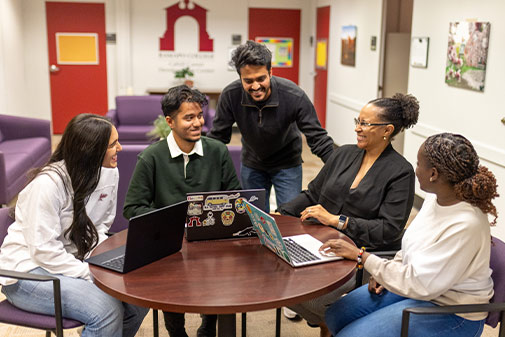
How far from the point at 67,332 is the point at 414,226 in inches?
82.3

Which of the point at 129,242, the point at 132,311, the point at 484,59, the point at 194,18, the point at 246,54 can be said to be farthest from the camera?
the point at 194,18

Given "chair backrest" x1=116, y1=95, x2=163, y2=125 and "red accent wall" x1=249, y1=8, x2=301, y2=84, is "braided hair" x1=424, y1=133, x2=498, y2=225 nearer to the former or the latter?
"chair backrest" x1=116, y1=95, x2=163, y2=125

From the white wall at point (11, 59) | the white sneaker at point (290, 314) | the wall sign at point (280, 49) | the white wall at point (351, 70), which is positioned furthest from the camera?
the wall sign at point (280, 49)

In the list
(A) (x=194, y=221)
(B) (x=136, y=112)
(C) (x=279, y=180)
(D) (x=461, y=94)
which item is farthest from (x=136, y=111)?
(A) (x=194, y=221)

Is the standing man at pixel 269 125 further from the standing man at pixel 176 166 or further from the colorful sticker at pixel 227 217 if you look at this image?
the colorful sticker at pixel 227 217

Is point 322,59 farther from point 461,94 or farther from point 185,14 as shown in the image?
point 461,94

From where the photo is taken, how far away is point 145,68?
9.67m

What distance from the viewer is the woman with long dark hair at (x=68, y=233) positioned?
7.10 feet

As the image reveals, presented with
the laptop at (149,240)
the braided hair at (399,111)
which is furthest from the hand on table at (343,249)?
the braided hair at (399,111)

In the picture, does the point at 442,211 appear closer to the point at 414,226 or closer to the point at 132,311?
the point at 414,226

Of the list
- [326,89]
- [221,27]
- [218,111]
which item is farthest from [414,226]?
[221,27]

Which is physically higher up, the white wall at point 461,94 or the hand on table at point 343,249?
the white wall at point 461,94

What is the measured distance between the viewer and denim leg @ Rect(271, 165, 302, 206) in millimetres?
3346

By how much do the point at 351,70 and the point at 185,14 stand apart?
3.37 metres
